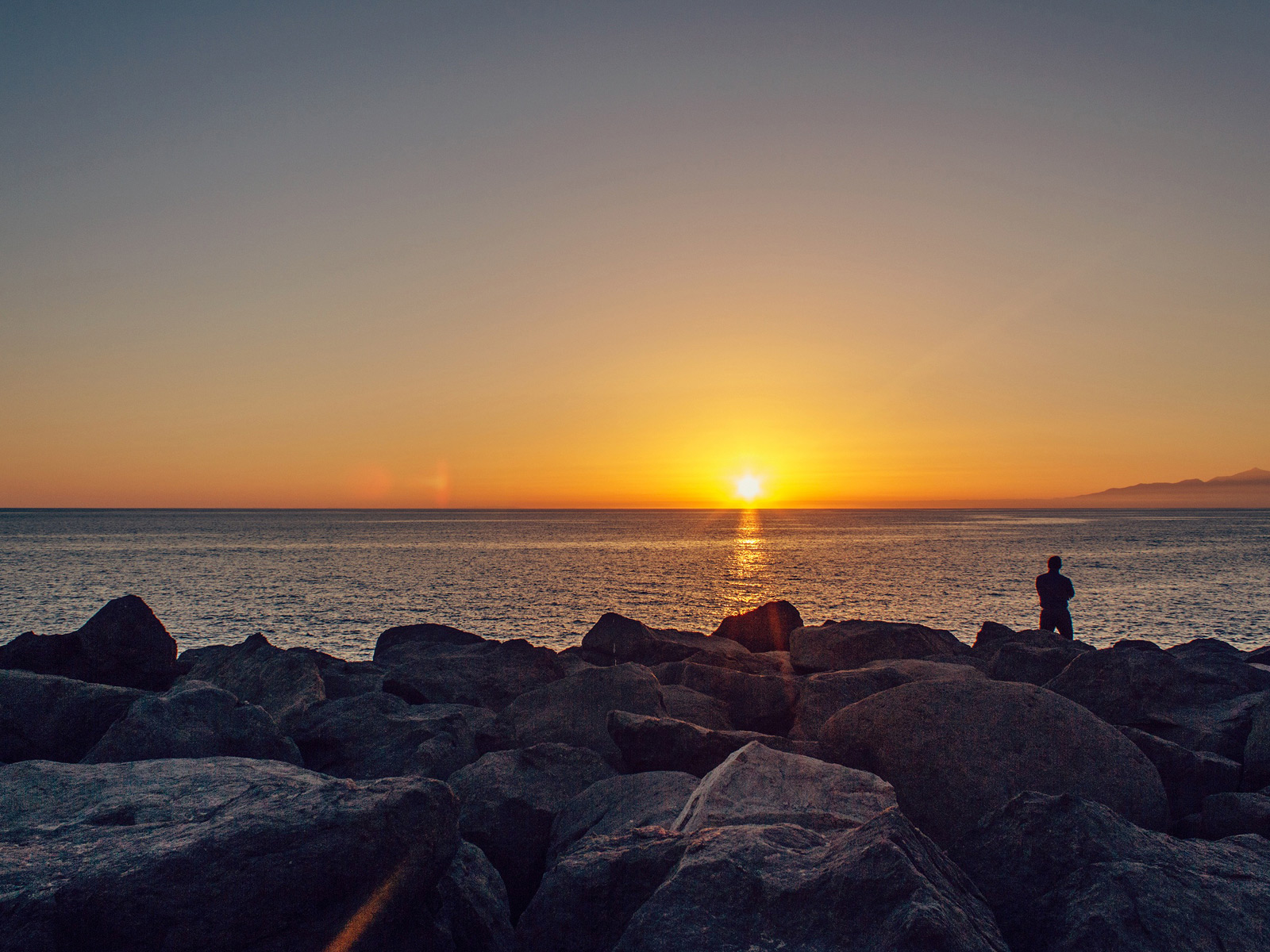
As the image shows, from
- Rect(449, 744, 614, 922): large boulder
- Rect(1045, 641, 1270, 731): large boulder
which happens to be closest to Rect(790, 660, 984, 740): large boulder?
Rect(1045, 641, 1270, 731): large boulder

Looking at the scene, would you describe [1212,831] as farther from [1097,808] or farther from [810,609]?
[810,609]

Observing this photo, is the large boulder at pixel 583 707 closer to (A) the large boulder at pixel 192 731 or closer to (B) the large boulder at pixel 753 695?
(B) the large boulder at pixel 753 695

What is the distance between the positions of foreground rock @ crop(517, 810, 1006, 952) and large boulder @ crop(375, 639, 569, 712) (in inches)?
304

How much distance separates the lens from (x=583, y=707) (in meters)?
9.08

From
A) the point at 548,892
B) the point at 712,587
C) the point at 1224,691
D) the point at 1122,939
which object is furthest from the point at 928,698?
the point at 712,587

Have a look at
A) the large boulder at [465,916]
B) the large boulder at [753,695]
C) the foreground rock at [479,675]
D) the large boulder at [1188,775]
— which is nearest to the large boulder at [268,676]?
the foreground rock at [479,675]

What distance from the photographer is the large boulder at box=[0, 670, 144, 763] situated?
297 inches

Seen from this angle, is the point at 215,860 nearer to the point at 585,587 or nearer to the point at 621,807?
the point at 621,807

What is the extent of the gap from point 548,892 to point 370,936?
0.91 m

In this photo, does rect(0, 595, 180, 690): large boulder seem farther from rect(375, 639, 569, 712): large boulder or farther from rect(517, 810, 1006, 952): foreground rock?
rect(517, 810, 1006, 952): foreground rock

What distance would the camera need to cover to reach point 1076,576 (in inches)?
1973

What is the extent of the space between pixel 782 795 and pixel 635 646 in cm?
1251

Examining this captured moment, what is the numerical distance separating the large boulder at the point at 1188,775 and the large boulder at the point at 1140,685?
58.3 inches

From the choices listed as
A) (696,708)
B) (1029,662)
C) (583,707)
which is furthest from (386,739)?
(1029,662)
